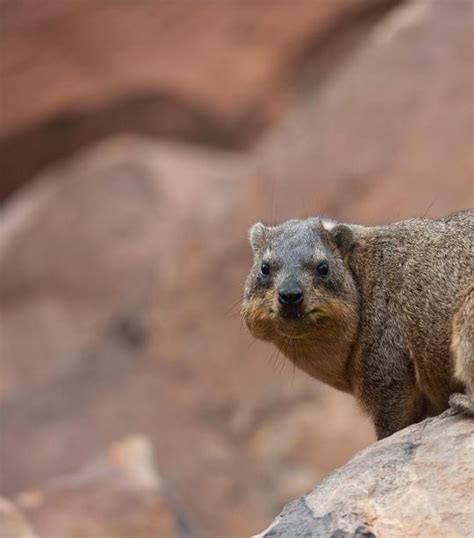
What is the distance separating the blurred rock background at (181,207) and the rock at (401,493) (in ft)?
14.3

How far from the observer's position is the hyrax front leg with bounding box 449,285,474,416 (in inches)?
281

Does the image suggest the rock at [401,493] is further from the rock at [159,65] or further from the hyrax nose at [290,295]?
the rock at [159,65]

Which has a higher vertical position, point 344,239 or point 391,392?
point 344,239

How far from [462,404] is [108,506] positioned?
5683 mm

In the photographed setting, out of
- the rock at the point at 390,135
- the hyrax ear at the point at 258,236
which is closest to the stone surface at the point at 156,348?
the rock at the point at 390,135

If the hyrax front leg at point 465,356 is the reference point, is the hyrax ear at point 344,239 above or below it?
above

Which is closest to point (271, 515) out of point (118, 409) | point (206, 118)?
point (118, 409)

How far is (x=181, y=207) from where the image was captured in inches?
791

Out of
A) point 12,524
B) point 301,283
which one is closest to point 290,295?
point 301,283

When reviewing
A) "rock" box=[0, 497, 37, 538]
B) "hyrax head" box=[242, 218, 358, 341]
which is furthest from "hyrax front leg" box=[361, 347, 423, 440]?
"rock" box=[0, 497, 37, 538]

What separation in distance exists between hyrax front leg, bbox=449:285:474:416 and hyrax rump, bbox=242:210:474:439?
0.04m

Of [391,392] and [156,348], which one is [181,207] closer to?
[156,348]

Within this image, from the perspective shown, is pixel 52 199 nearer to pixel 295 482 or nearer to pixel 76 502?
pixel 295 482

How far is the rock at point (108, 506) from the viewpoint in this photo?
38.3 ft
